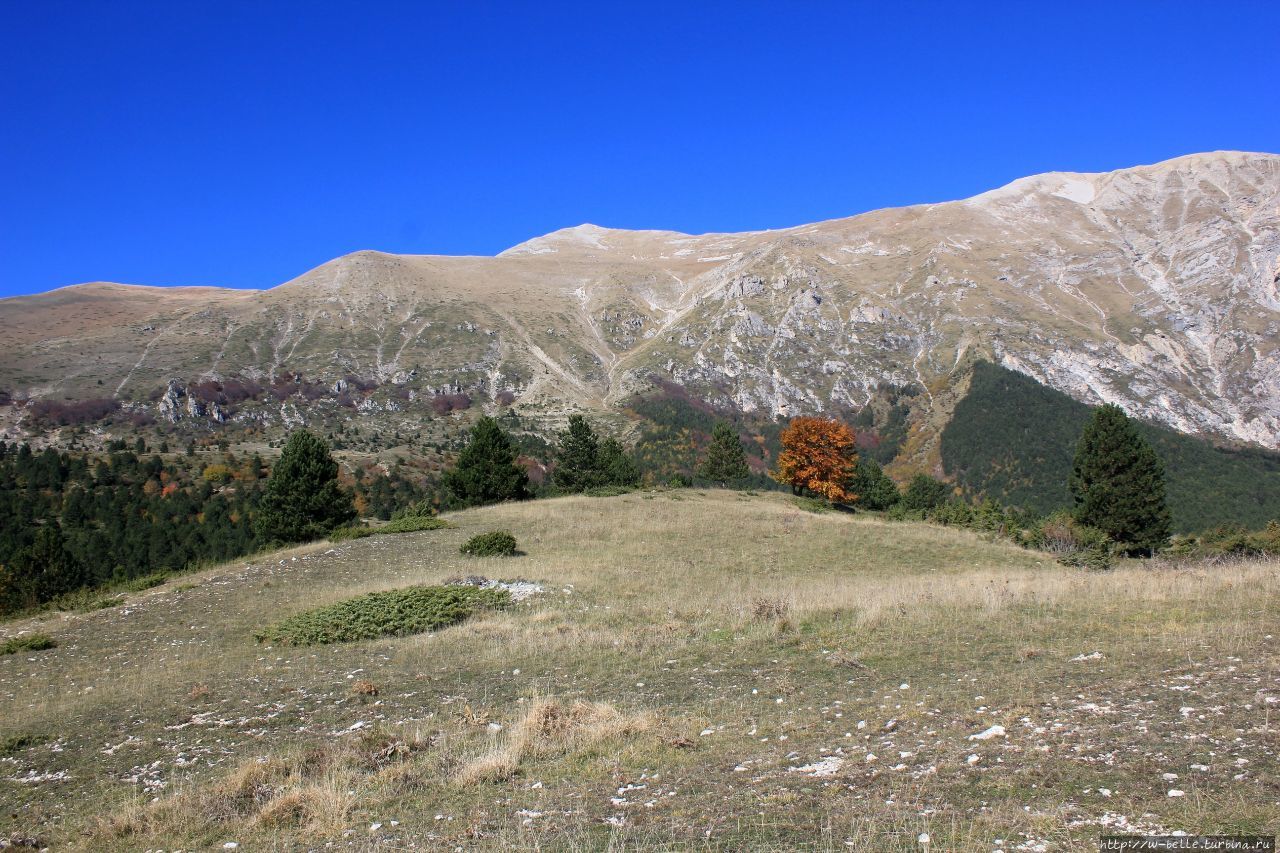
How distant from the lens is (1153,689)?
28.6 feet

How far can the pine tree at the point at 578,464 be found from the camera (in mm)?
62094

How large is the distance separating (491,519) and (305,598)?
1746 cm

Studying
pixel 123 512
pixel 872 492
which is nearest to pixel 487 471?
pixel 123 512

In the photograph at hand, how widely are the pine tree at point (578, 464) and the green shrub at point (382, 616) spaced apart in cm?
4085

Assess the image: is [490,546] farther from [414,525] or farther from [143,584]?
[143,584]

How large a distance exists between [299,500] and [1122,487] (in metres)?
48.6

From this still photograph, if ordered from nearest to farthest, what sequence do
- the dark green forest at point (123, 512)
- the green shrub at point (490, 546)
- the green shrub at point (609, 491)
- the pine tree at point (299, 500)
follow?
the green shrub at point (490, 546) < the pine tree at point (299, 500) < the dark green forest at point (123, 512) < the green shrub at point (609, 491)

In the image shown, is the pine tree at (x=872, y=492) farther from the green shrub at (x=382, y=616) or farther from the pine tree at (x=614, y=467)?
the green shrub at (x=382, y=616)

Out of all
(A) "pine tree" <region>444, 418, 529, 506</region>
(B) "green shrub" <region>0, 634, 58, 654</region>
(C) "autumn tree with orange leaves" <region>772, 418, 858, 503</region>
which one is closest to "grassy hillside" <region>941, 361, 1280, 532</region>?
(C) "autumn tree with orange leaves" <region>772, 418, 858, 503</region>

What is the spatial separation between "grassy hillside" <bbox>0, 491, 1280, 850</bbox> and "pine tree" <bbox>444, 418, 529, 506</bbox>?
30.8m

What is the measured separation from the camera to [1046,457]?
15312 centimetres

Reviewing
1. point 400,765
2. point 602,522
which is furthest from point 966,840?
point 602,522

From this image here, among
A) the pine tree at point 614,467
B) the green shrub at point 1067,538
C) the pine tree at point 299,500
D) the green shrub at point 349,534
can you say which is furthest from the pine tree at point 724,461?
the green shrub at point 349,534

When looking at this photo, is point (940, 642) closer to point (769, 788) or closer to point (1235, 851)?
point (769, 788)
